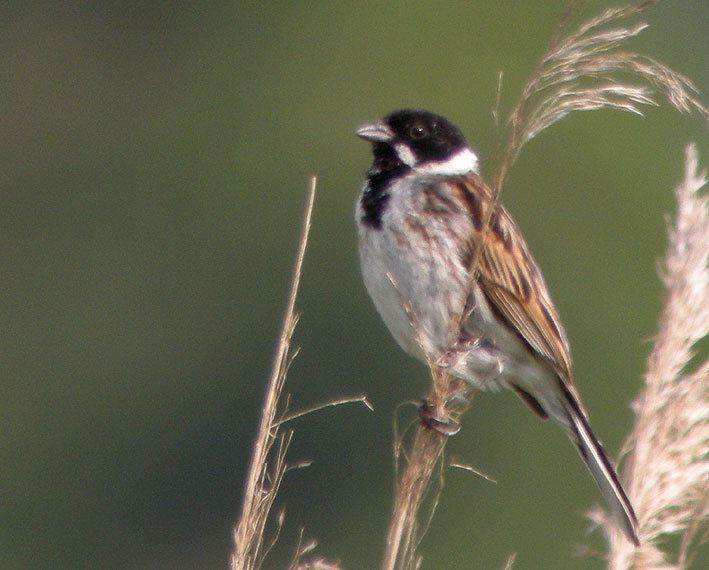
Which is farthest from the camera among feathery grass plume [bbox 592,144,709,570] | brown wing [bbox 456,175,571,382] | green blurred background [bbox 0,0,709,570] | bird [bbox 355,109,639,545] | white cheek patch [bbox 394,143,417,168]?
green blurred background [bbox 0,0,709,570]

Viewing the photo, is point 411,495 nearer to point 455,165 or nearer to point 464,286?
point 464,286

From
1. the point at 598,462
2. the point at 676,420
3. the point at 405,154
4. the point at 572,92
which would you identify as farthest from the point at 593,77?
the point at 405,154

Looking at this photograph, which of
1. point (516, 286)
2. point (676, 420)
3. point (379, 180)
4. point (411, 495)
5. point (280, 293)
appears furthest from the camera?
point (280, 293)

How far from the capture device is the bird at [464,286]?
4.55m

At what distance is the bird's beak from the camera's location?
5055 millimetres

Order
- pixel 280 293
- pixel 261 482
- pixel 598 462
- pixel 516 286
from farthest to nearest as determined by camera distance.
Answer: pixel 280 293
pixel 516 286
pixel 598 462
pixel 261 482

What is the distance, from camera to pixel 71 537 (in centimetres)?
2152

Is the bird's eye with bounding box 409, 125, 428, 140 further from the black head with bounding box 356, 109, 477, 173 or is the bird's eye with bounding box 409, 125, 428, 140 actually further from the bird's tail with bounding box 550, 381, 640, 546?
the bird's tail with bounding box 550, 381, 640, 546

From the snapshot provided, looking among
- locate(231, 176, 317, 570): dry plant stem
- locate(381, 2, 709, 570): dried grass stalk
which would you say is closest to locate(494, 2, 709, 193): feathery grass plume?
locate(381, 2, 709, 570): dried grass stalk

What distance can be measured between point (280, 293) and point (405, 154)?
18.3 m

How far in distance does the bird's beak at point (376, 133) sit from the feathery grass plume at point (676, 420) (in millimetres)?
1255

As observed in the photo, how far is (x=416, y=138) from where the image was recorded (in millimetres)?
5113

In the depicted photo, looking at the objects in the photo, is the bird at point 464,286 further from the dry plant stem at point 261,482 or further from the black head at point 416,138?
the dry plant stem at point 261,482

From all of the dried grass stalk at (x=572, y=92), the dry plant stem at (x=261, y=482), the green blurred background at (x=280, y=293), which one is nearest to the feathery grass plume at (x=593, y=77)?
the dried grass stalk at (x=572, y=92)
